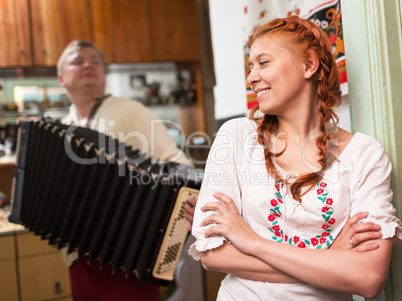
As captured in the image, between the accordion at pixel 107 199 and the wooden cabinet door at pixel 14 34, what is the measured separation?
140 centimetres

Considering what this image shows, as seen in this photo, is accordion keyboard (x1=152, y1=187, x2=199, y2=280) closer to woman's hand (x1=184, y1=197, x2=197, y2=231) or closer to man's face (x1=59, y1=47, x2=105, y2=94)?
woman's hand (x1=184, y1=197, x2=197, y2=231)

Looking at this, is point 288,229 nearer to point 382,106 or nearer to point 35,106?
point 382,106

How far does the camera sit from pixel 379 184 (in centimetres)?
89

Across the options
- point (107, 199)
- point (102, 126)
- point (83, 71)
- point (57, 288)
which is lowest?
point (57, 288)

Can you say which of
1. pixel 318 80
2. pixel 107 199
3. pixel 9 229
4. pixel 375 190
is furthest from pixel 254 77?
pixel 9 229

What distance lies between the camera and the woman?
839 millimetres

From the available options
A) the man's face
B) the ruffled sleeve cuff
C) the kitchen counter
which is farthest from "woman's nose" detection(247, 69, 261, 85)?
the kitchen counter

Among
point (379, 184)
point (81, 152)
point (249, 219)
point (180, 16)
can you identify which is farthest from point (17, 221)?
point (180, 16)

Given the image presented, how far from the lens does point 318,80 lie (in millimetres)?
983

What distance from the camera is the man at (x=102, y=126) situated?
1.57 meters

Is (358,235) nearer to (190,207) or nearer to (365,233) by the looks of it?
(365,233)

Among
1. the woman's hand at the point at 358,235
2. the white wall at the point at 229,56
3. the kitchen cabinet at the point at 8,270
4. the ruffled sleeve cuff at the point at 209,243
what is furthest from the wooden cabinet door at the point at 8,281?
the woman's hand at the point at 358,235

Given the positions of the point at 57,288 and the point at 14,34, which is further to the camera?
the point at 14,34

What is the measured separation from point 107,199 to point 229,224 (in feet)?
2.19
